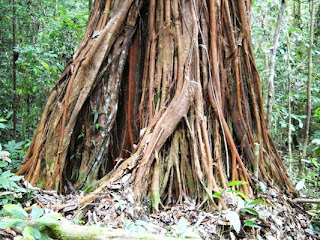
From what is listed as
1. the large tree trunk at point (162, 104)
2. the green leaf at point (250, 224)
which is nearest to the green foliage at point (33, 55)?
the large tree trunk at point (162, 104)

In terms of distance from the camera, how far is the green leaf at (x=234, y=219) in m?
2.50

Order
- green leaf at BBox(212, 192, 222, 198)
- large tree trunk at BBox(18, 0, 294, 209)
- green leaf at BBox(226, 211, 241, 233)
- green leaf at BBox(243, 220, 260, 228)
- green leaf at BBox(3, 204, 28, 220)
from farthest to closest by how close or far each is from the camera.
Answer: large tree trunk at BBox(18, 0, 294, 209) → green leaf at BBox(212, 192, 222, 198) → green leaf at BBox(243, 220, 260, 228) → green leaf at BBox(226, 211, 241, 233) → green leaf at BBox(3, 204, 28, 220)

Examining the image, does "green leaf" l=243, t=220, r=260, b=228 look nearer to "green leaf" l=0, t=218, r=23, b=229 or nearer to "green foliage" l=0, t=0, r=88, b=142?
"green leaf" l=0, t=218, r=23, b=229

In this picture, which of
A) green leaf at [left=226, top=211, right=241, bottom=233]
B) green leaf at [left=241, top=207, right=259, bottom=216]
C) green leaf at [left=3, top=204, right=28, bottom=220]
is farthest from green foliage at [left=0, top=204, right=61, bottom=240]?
green leaf at [left=241, top=207, right=259, bottom=216]

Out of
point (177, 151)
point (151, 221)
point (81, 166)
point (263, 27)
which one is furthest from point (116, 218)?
point (263, 27)

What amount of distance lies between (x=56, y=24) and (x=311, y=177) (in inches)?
191

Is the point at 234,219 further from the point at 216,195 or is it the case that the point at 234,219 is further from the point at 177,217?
the point at 177,217

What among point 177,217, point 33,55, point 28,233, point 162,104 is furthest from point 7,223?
point 33,55

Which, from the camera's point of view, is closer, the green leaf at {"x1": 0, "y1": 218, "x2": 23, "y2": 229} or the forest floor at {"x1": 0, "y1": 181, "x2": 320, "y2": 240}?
the green leaf at {"x1": 0, "y1": 218, "x2": 23, "y2": 229}

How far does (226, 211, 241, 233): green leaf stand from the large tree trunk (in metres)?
0.54

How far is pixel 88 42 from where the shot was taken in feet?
12.9

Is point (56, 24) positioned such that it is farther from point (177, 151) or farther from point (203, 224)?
point (203, 224)

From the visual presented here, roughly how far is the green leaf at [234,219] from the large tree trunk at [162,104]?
0.54m

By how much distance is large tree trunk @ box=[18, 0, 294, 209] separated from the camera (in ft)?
10.9
